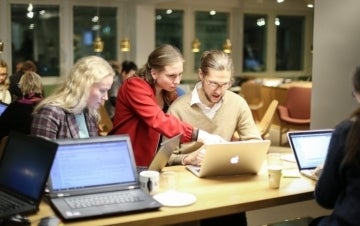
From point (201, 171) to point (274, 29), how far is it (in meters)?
10.2

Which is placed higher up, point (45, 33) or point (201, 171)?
point (45, 33)

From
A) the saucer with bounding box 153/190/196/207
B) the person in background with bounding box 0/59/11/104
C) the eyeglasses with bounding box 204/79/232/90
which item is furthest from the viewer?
the person in background with bounding box 0/59/11/104

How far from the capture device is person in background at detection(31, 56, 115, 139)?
2295 mm

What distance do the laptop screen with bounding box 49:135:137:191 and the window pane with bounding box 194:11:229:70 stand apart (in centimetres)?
923

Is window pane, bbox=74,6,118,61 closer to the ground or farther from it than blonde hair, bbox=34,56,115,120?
farther from it

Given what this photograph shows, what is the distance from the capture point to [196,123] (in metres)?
2.87

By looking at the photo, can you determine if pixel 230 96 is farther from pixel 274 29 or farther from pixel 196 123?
pixel 274 29

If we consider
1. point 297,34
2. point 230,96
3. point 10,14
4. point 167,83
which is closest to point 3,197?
point 167,83

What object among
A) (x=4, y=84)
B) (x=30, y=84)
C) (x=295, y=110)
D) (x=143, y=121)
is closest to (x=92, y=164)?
(x=143, y=121)

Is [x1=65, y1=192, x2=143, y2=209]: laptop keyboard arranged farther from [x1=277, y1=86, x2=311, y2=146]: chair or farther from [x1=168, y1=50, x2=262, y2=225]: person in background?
[x1=277, y1=86, x2=311, y2=146]: chair

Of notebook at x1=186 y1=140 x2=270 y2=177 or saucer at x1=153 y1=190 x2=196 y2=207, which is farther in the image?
notebook at x1=186 y1=140 x2=270 y2=177

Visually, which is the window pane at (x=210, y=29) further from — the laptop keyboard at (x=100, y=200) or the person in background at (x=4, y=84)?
the laptop keyboard at (x=100, y=200)

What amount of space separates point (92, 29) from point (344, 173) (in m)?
8.94

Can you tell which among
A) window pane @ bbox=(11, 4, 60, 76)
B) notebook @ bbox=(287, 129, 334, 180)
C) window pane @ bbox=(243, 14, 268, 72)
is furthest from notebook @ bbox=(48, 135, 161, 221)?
window pane @ bbox=(243, 14, 268, 72)
